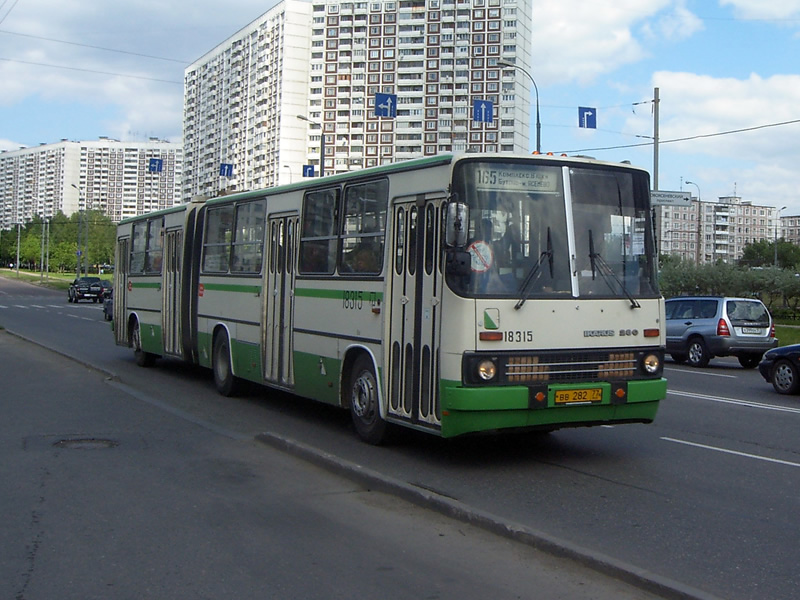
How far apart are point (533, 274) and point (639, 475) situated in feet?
6.87

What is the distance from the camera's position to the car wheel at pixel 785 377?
15859 millimetres

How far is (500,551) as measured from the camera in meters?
5.96

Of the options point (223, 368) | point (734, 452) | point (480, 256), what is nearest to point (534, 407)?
point (480, 256)

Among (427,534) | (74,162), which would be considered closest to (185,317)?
(427,534)

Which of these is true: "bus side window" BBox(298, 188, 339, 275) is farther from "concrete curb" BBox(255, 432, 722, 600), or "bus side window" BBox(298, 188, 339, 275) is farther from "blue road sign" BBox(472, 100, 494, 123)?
"blue road sign" BBox(472, 100, 494, 123)

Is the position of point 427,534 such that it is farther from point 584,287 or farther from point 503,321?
point 584,287

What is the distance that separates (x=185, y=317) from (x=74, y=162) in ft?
645

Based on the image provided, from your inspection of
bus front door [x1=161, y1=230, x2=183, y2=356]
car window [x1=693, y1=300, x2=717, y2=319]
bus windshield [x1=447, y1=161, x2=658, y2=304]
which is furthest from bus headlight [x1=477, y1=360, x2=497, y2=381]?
car window [x1=693, y1=300, x2=717, y2=319]

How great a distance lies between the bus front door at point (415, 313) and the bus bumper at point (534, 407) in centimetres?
30

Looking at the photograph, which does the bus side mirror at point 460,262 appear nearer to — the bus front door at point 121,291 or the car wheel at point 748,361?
the bus front door at point 121,291

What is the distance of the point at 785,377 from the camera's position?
16.0 m

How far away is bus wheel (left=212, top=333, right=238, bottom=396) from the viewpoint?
1399cm

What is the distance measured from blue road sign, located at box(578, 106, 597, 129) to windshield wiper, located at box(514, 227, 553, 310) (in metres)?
24.6

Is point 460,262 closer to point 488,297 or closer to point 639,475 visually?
point 488,297
